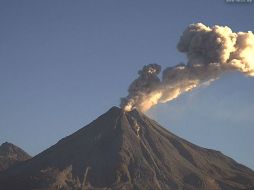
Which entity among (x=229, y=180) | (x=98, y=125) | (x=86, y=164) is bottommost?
(x=229, y=180)

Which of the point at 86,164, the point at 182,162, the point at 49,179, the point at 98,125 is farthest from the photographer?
the point at 98,125

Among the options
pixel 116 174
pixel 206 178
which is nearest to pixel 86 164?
pixel 116 174

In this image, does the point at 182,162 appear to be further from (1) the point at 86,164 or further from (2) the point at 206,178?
(1) the point at 86,164

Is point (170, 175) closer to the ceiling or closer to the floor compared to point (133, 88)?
closer to the floor

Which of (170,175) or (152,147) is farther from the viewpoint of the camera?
(152,147)

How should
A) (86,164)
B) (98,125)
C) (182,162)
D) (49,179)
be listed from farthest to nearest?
(98,125), (182,162), (86,164), (49,179)

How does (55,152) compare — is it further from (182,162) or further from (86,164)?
(182,162)

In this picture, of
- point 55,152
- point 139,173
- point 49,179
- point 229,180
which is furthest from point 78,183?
point 229,180
